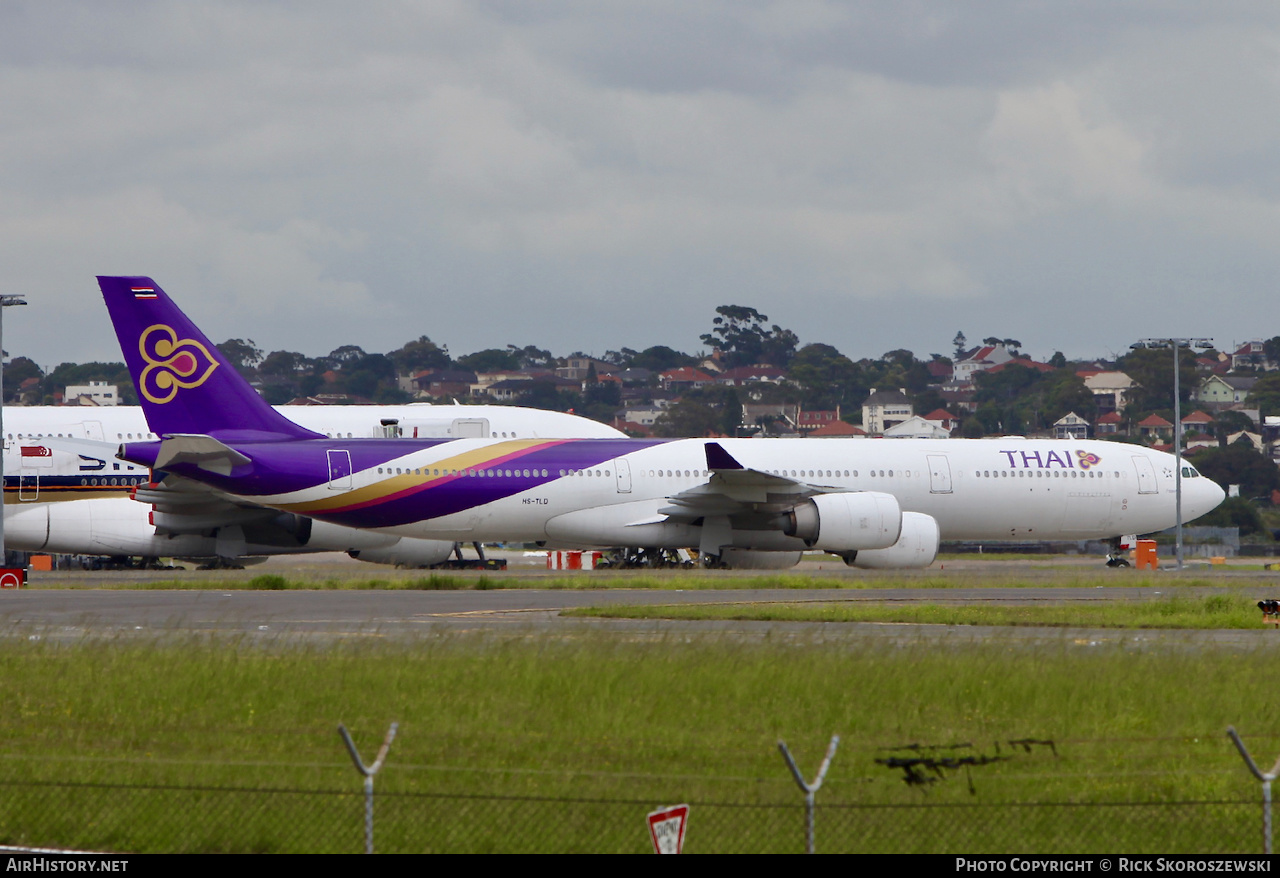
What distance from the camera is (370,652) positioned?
19.4 metres

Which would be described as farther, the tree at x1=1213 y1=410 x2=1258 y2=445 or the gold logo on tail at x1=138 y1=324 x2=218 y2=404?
the tree at x1=1213 y1=410 x2=1258 y2=445

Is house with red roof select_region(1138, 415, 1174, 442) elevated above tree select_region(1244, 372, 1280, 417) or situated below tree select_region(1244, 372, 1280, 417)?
below

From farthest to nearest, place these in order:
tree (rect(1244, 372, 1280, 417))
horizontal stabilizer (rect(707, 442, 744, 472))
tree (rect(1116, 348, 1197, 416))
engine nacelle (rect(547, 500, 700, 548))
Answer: tree (rect(1116, 348, 1197, 416)) → tree (rect(1244, 372, 1280, 417)) → engine nacelle (rect(547, 500, 700, 548)) → horizontal stabilizer (rect(707, 442, 744, 472))

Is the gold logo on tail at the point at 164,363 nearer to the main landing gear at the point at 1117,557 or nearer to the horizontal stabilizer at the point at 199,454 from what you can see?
the horizontal stabilizer at the point at 199,454

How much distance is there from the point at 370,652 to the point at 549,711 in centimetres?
499

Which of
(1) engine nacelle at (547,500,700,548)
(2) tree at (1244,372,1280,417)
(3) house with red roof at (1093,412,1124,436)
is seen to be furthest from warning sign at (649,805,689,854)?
(3) house with red roof at (1093,412,1124,436)

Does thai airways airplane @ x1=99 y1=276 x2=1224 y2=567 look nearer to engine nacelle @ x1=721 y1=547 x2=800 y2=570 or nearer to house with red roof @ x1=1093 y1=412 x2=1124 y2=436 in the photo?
engine nacelle @ x1=721 y1=547 x2=800 y2=570

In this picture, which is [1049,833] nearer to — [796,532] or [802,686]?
[802,686]

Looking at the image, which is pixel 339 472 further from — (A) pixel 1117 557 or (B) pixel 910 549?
(A) pixel 1117 557

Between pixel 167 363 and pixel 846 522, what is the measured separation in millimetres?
16993

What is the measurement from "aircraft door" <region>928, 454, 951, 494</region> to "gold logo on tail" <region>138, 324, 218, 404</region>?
1961 cm

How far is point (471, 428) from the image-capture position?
47.4m

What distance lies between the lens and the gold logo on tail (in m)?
37.9

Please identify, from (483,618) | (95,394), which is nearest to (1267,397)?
(95,394)
